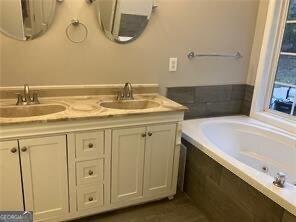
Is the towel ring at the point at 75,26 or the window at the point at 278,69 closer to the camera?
the towel ring at the point at 75,26

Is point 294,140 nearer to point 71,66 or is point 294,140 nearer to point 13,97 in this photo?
point 71,66

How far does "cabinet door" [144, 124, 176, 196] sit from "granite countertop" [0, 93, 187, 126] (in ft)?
0.53

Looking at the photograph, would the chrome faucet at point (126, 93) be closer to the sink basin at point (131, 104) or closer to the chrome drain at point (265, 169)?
the sink basin at point (131, 104)

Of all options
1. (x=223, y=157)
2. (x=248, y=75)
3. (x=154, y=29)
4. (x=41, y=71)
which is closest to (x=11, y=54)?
(x=41, y=71)

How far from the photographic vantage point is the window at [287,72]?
2.39 m

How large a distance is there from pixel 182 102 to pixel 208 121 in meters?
0.33

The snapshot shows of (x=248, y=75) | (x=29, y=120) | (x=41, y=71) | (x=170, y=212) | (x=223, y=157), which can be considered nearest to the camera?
(x=29, y=120)

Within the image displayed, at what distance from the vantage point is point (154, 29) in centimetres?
221

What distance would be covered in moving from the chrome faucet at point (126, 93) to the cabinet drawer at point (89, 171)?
1.94 feet

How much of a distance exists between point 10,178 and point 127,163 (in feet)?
2.52

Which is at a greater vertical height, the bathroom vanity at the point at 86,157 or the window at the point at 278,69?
the window at the point at 278,69

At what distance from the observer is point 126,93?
2.18 metres

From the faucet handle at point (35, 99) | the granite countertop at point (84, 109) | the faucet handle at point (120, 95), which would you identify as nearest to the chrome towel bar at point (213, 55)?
the granite countertop at point (84, 109)

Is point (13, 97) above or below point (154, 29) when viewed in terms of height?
below
